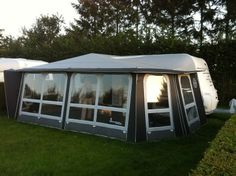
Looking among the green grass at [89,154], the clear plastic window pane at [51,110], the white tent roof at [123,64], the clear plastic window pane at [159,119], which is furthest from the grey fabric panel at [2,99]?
the clear plastic window pane at [159,119]

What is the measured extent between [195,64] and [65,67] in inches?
159

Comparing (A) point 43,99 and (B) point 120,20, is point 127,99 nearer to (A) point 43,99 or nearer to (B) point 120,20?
(A) point 43,99

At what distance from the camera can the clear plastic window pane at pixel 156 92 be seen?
8.66 meters

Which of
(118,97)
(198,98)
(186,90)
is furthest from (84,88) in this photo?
(198,98)

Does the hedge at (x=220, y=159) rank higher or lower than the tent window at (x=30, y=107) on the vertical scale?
lower

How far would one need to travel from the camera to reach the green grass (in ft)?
20.3

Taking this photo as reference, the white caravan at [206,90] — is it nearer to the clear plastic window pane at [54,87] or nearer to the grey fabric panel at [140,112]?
the grey fabric panel at [140,112]

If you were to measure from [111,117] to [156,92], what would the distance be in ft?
4.32

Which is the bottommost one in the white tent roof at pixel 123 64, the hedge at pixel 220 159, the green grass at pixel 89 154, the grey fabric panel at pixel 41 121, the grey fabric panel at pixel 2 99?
the green grass at pixel 89 154

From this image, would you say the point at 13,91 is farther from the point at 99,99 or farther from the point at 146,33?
the point at 146,33

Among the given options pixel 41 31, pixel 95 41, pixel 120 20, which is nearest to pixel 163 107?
Answer: pixel 95 41

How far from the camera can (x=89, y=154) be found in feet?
23.5

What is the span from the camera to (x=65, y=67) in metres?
9.98

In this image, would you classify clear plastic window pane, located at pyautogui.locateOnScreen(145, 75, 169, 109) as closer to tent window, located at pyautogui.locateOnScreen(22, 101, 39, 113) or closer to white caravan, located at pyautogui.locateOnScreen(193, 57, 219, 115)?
white caravan, located at pyautogui.locateOnScreen(193, 57, 219, 115)
